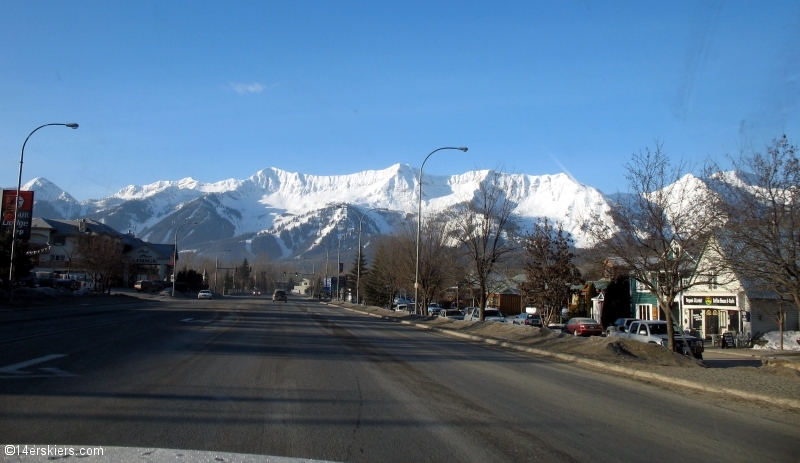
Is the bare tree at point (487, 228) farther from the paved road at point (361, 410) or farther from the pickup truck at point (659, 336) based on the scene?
the paved road at point (361, 410)

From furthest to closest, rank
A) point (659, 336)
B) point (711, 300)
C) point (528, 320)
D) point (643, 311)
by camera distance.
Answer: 1. point (643, 311)
2. point (528, 320)
3. point (711, 300)
4. point (659, 336)

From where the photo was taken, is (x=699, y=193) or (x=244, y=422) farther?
(x=699, y=193)

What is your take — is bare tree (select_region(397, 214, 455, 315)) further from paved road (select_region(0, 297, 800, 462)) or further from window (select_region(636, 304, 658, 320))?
paved road (select_region(0, 297, 800, 462))

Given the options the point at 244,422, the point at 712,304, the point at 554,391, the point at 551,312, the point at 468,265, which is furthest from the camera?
the point at 712,304

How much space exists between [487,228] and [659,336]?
11.2 meters

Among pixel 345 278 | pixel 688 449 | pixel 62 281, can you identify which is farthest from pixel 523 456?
pixel 345 278

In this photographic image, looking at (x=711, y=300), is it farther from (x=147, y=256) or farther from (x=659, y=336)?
(x=147, y=256)

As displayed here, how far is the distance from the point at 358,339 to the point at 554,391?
12.6 m

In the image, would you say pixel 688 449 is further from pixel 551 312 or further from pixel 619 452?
pixel 551 312

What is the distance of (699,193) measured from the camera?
21.5 metres

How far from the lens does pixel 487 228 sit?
3522 cm

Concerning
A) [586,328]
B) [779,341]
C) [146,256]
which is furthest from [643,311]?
[146,256]

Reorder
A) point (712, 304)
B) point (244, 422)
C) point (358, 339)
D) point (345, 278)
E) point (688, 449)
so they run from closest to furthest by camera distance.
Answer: point (688, 449) → point (244, 422) → point (358, 339) → point (712, 304) → point (345, 278)

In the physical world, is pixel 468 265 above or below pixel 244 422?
above
